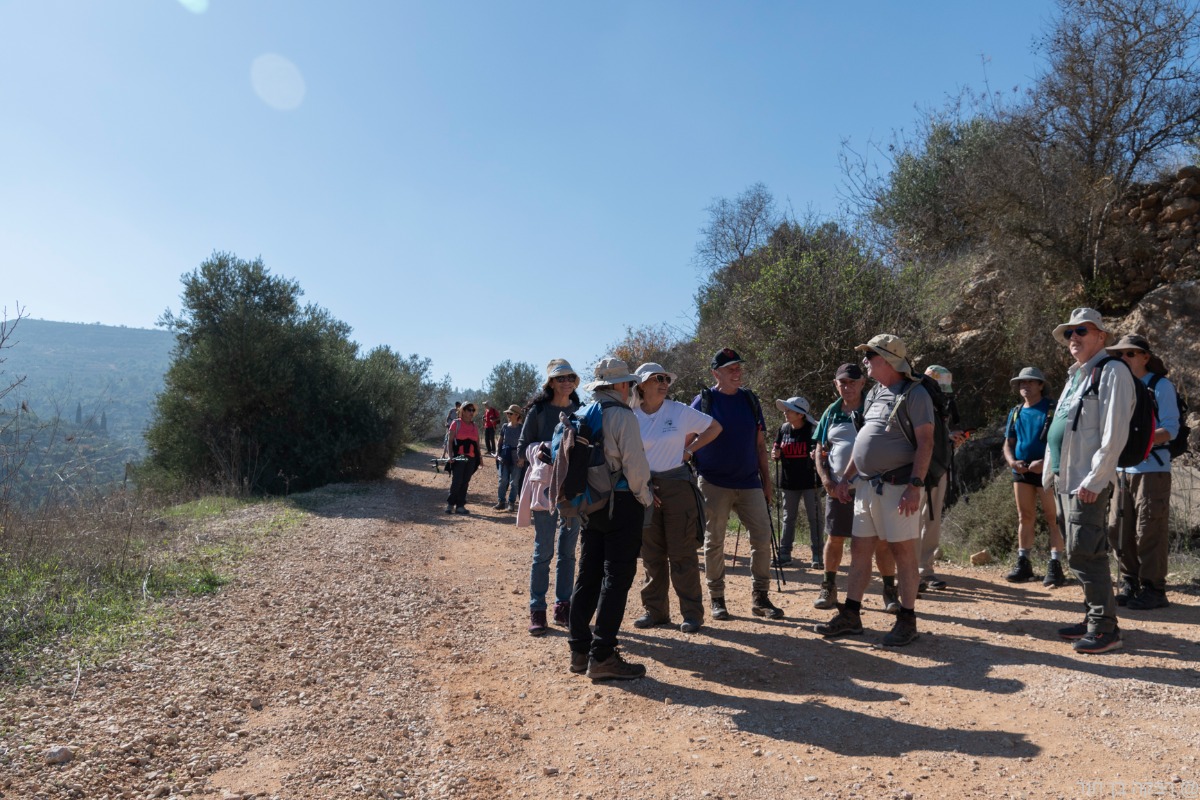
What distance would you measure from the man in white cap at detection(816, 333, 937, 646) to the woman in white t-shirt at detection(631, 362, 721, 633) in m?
1.09

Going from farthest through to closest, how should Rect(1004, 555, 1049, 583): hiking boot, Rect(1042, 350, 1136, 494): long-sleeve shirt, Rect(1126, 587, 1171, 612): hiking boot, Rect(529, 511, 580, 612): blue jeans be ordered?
Rect(1004, 555, 1049, 583): hiking boot < Rect(1126, 587, 1171, 612): hiking boot < Rect(529, 511, 580, 612): blue jeans < Rect(1042, 350, 1136, 494): long-sleeve shirt

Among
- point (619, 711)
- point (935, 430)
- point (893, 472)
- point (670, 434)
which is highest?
point (935, 430)

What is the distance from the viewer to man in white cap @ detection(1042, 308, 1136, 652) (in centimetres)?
472

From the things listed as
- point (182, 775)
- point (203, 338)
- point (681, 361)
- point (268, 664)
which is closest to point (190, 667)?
point (268, 664)

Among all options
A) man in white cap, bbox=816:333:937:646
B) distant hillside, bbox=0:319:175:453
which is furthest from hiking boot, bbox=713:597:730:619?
distant hillside, bbox=0:319:175:453

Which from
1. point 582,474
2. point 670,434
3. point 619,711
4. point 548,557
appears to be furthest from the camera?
point 548,557

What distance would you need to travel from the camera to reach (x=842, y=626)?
5.41 m

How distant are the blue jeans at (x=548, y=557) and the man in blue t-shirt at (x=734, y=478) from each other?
3.63ft

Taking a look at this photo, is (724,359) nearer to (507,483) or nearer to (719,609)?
(719,609)

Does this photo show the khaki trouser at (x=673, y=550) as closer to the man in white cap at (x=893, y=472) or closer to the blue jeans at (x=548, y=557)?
the blue jeans at (x=548, y=557)

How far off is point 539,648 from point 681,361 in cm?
1642

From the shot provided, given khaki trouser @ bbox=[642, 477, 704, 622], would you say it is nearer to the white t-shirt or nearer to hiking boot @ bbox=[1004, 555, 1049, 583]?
the white t-shirt

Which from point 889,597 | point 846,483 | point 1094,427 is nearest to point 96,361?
point 846,483

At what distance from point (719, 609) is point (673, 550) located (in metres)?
0.84
